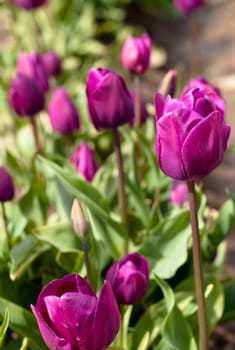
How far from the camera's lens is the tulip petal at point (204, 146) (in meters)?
1.06

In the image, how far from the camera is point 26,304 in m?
1.59

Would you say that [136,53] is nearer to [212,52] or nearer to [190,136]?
[190,136]

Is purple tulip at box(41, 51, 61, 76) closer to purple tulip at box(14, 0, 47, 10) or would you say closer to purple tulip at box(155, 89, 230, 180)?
purple tulip at box(14, 0, 47, 10)

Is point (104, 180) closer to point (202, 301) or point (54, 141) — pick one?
point (54, 141)

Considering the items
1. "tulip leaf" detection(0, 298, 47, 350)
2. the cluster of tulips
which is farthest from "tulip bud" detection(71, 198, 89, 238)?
"tulip leaf" detection(0, 298, 47, 350)

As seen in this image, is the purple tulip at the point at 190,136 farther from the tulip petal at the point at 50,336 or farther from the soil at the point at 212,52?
the soil at the point at 212,52

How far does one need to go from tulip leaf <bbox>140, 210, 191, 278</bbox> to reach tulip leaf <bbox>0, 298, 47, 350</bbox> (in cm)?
27

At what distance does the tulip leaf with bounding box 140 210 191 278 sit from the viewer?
1524mm

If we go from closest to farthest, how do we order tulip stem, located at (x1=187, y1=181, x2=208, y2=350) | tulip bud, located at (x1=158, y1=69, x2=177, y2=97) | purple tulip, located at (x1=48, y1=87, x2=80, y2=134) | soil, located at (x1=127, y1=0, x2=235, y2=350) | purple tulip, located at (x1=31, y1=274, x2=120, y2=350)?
purple tulip, located at (x1=31, y1=274, x2=120, y2=350) → tulip stem, located at (x1=187, y1=181, x2=208, y2=350) → tulip bud, located at (x1=158, y1=69, x2=177, y2=97) → purple tulip, located at (x1=48, y1=87, x2=80, y2=134) → soil, located at (x1=127, y1=0, x2=235, y2=350)

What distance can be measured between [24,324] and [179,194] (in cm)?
49

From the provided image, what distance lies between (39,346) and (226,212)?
46 centimetres

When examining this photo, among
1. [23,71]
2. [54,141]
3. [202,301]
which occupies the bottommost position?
[202,301]

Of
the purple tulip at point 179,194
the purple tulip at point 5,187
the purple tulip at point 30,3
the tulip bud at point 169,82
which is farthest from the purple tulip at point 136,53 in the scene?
the purple tulip at point 30,3

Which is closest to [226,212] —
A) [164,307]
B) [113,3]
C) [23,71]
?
[164,307]
